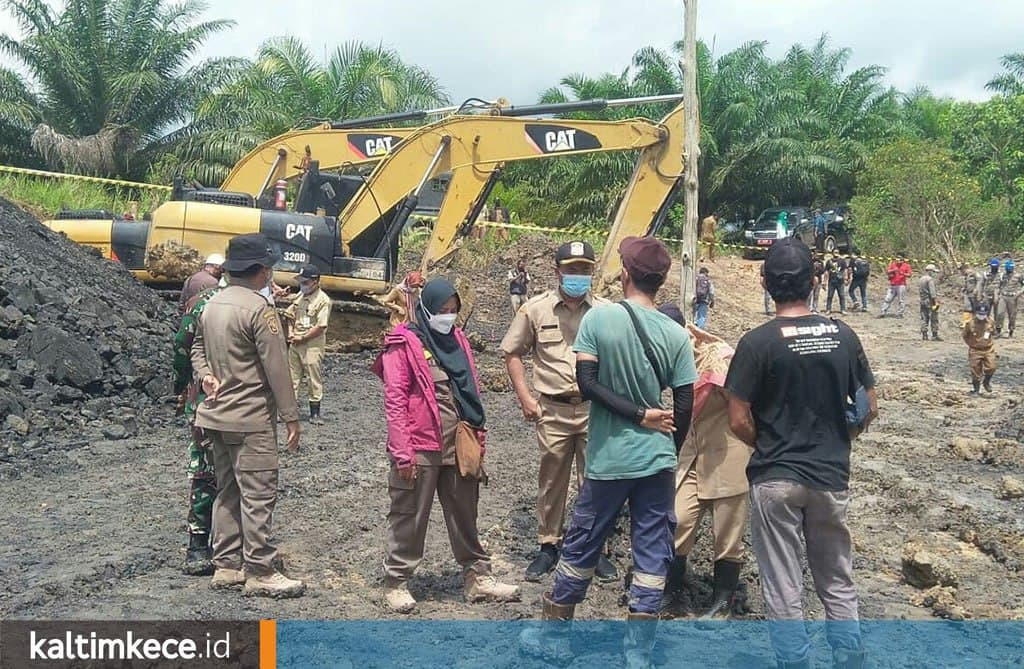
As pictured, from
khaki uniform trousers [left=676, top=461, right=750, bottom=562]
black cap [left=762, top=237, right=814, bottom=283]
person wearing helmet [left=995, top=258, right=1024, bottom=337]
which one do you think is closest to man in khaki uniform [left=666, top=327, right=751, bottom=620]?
khaki uniform trousers [left=676, top=461, right=750, bottom=562]

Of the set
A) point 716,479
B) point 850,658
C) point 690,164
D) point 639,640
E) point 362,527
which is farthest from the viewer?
point 690,164

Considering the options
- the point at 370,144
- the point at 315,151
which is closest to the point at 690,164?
the point at 370,144

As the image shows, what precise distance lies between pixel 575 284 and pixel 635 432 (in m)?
1.44

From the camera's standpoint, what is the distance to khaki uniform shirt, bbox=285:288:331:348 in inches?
379

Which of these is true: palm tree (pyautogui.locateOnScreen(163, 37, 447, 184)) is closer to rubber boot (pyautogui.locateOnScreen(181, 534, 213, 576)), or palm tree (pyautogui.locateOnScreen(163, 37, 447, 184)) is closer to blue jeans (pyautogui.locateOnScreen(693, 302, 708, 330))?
blue jeans (pyautogui.locateOnScreen(693, 302, 708, 330))

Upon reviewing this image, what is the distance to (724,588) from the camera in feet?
16.6

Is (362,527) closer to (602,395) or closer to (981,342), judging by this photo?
(602,395)

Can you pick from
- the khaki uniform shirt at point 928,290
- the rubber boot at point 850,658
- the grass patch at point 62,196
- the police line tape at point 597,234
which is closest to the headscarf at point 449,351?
the rubber boot at point 850,658

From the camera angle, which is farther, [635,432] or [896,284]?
[896,284]

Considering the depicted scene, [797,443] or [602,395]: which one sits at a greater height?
[602,395]

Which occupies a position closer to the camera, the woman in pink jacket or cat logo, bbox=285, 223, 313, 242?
the woman in pink jacket

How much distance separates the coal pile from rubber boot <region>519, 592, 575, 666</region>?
577 centimetres

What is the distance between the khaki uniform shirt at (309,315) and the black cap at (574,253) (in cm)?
476

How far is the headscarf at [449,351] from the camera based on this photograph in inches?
192
